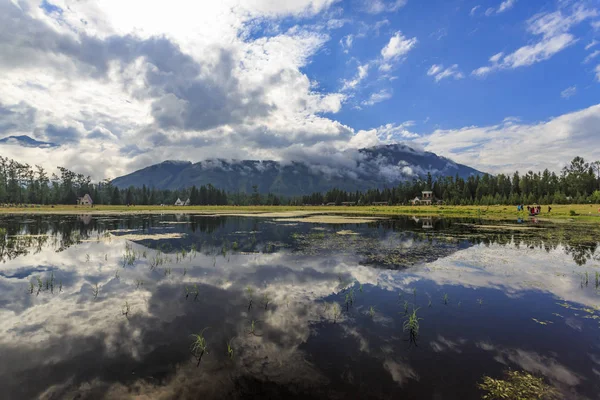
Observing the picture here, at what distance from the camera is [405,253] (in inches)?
970

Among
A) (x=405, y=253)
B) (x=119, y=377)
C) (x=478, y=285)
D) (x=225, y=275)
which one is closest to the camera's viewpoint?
(x=119, y=377)

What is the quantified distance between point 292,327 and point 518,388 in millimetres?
6716

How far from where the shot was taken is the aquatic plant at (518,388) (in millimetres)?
6902

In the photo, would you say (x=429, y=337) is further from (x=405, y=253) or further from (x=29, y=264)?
(x=29, y=264)

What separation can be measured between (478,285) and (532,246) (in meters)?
17.4

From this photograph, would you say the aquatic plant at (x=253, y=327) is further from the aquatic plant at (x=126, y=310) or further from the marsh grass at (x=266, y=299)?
the aquatic plant at (x=126, y=310)

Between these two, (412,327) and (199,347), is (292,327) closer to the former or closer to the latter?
(199,347)

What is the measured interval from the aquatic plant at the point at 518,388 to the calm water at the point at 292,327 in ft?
0.80

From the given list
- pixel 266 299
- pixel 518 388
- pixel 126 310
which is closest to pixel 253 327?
pixel 266 299

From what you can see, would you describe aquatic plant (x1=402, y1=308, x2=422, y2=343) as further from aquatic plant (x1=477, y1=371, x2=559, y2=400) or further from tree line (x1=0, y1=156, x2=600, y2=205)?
tree line (x1=0, y1=156, x2=600, y2=205)

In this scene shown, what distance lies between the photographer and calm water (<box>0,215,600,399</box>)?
291 inches

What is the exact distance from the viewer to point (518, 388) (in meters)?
7.21

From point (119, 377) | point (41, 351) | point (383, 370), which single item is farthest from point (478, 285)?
point (41, 351)

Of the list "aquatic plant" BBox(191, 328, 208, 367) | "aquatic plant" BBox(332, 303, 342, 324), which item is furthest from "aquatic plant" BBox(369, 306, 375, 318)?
"aquatic plant" BBox(191, 328, 208, 367)
